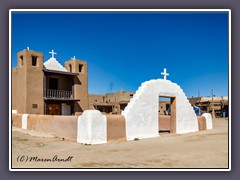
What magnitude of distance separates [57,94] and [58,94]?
1.75 feet

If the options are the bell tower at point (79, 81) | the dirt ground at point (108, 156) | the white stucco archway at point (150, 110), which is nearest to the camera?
the dirt ground at point (108, 156)

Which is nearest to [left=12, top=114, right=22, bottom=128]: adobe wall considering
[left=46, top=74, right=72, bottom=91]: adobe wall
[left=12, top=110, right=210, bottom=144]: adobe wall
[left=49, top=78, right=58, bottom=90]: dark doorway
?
[left=12, top=110, right=210, bottom=144]: adobe wall

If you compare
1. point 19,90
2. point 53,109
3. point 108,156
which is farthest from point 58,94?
point 108,156

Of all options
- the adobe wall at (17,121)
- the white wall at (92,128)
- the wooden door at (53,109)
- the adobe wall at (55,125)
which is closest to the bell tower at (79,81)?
the wooden door at (53,109)

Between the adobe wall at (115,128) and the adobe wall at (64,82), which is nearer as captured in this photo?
the adobe wall at (115,128)

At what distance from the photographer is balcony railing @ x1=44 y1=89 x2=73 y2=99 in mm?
22295

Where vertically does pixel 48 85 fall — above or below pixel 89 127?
Result: above

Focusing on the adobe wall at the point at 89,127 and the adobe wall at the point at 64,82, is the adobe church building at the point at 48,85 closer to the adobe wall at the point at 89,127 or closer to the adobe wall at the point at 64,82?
the adobe wall at the point at 64,82

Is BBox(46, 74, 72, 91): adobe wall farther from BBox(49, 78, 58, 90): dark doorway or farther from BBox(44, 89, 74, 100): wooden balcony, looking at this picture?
BBox(44, 89, 74, 100): wooden balcony

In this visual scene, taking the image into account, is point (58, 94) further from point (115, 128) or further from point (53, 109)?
point (115, 128)

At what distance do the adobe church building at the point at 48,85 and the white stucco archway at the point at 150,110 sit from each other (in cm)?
1054

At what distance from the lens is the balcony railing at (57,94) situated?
73.1ft

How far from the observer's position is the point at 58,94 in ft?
77.3
